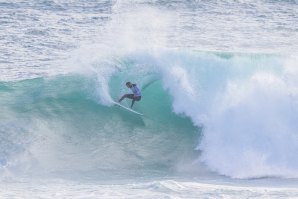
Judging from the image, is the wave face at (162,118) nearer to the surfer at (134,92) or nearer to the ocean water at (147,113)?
the ocean water at (147,113)

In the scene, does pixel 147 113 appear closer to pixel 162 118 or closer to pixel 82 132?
pixel 162 118

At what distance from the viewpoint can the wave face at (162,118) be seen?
14922 millimetres

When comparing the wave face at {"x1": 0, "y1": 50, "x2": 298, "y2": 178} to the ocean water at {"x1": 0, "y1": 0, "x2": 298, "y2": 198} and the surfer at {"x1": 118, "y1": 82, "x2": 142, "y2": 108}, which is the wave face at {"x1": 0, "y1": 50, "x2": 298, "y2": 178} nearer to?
the ocean water at {"x1": 0, "y1": 0, "x2": 298, "y2": 198}

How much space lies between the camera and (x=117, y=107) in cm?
1684

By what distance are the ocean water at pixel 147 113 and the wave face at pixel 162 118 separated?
25 mm

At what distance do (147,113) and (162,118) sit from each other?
1.17ft

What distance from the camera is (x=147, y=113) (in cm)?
1706

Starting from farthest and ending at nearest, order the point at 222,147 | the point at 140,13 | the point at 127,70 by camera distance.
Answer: the point at 140,13
the point at 127,70
the point at 222,147

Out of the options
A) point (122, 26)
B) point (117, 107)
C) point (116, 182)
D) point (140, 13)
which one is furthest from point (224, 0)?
point (116, 182)

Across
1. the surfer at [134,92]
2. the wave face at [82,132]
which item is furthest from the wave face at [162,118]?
the surfer at [134,92]

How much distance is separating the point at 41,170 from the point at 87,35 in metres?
8.15

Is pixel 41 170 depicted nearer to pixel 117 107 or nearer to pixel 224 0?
pixel 117 107

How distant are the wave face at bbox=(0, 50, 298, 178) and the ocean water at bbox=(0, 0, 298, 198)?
25mm

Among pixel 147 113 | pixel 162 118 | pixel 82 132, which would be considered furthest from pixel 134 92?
pixel 82 132
